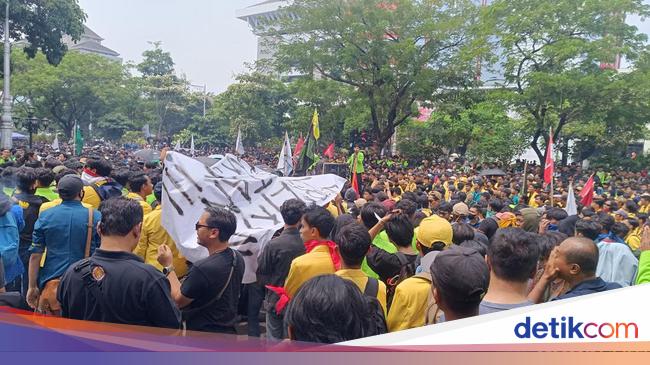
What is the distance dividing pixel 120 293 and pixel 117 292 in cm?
2

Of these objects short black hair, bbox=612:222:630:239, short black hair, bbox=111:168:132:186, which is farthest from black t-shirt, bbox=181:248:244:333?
short black hair, bbox=612:222:630:239

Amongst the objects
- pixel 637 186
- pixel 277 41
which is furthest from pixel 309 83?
pixel 637 186

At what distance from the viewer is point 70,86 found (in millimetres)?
38219

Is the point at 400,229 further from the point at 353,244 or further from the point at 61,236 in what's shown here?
the point at 61,236

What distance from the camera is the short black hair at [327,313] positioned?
7.08 feet

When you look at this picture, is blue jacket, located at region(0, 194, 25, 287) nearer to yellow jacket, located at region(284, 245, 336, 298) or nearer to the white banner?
the white banner

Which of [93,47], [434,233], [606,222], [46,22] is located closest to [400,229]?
[434,233]

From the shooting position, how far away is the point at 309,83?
26.9 meters

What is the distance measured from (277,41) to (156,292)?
27.2 m

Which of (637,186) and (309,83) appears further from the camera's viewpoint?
(309,83)

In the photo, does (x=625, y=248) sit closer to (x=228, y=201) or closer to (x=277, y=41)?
(x=228, y=201)

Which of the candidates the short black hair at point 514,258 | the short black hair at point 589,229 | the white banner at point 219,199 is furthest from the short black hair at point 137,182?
the short black hair at point 589,229

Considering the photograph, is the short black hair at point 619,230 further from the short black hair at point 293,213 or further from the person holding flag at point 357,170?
the person holding flag at point 357,170

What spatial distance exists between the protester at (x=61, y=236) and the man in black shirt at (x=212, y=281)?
1405 millimetres
